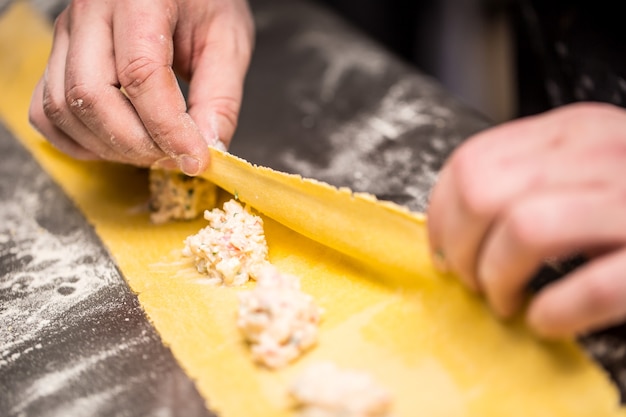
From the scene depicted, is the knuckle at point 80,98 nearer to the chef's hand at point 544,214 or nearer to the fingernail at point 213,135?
the fingernail at point 213,135

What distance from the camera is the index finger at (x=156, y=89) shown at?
1.28 meters

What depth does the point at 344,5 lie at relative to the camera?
3.14 meters

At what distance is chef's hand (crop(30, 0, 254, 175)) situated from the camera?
1.29 meters

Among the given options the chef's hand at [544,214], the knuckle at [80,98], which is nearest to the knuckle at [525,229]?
the chef's hand at [544,214]

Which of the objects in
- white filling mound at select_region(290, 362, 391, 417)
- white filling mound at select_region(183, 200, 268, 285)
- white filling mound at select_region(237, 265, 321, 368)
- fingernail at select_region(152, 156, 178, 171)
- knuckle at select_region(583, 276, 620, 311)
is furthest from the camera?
fingernail at select_region(152, 156, 178, 171)

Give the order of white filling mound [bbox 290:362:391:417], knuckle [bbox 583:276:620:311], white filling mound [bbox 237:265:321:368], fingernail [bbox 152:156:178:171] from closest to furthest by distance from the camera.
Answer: knuckle [bbox 583:276:620:311] < white filling mound [bbox 290:362:391:417] < white filling mound [bbox 237:265:321:368] < fingernail [bbox 152:156:178:171]

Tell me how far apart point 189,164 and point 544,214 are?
76 centimetres

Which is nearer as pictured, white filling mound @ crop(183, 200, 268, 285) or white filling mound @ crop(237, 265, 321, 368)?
white filling mound @ crop(237, 265, 321, 368)

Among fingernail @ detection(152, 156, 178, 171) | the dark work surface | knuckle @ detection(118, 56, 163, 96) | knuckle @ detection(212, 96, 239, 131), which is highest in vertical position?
knuckle @ detection(118, 56, 163, 96)

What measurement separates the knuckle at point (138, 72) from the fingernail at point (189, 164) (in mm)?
162

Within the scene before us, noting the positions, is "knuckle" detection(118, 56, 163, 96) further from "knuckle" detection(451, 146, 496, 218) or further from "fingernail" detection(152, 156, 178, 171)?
"knuckle" detection(451, 146, 496, 218)

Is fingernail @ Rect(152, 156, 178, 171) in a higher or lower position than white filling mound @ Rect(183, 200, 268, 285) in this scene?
higher

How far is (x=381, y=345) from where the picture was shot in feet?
3.34

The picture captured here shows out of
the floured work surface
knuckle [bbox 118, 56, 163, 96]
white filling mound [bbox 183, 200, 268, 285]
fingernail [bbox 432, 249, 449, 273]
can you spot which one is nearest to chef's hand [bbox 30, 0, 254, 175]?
knuckle [bbox 118, 56, 163, 96]
